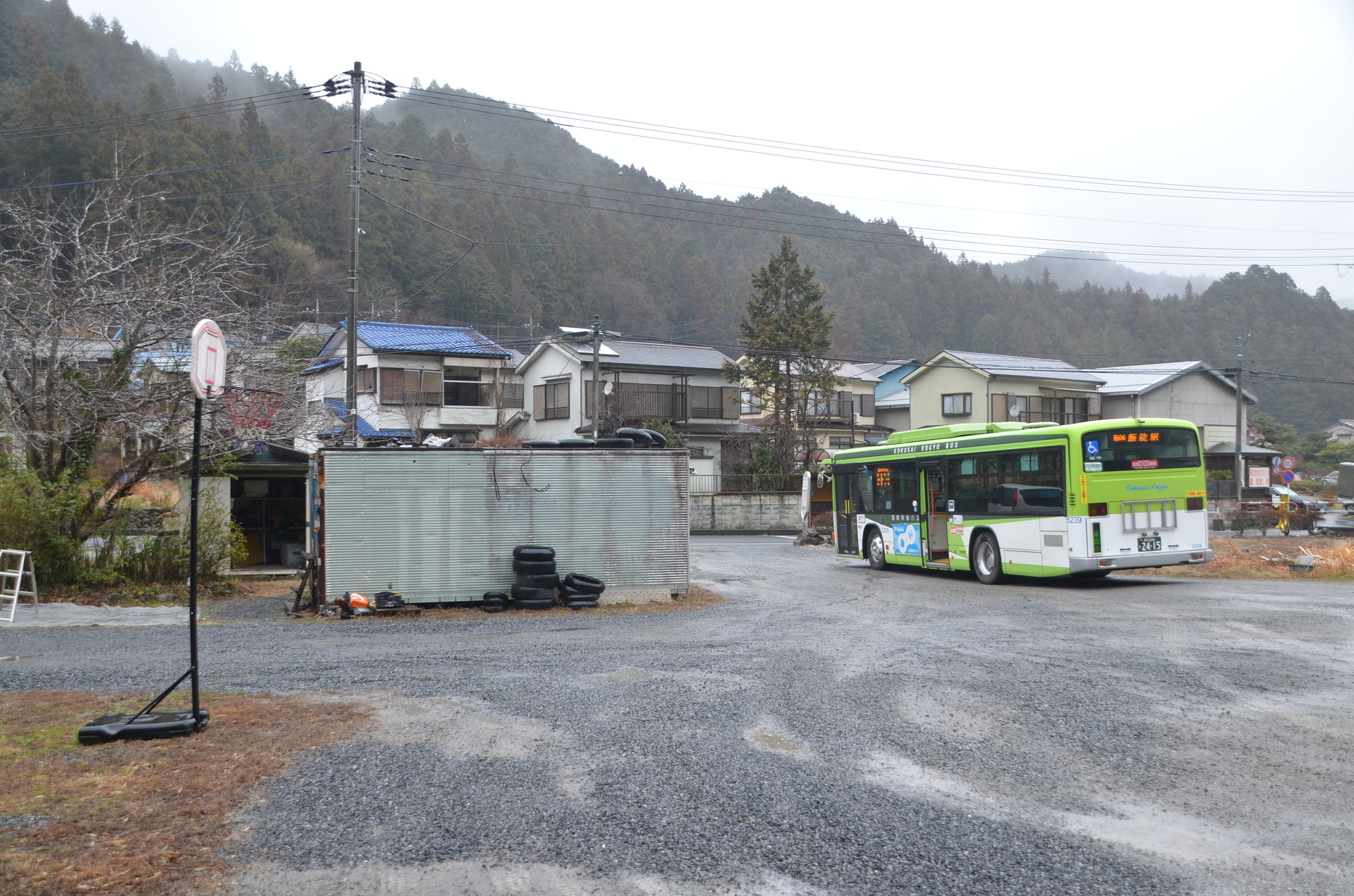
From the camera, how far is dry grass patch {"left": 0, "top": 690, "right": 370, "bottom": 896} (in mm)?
3998

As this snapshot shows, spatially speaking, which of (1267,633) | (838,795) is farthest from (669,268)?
(838,795)

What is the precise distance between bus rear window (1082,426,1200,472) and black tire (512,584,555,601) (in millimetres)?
8892

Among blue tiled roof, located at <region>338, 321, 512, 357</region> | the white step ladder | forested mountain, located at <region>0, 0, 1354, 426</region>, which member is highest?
forested mountain, located at <region>0, 0, 1354, 426</region>

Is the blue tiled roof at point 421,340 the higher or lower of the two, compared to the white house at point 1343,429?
higher

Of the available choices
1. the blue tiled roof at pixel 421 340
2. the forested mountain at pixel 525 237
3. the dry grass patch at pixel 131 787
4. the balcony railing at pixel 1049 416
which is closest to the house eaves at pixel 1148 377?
the balcony railing at pixel 1049 416

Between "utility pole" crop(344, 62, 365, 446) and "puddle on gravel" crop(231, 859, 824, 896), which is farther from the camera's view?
"utility pole" crop(344, 62, 365, 446)

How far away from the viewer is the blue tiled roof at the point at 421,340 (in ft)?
136

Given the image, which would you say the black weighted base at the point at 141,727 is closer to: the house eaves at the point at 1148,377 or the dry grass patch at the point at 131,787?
the dry grass patch at the point at 131,787

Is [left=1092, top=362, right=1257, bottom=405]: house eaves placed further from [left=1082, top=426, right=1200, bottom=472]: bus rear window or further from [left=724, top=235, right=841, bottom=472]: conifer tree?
[left=1082, top=426, right=1200, bottom=472]: bus rear window

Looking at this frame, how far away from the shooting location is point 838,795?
203 inches

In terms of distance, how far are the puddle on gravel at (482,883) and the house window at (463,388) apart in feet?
131

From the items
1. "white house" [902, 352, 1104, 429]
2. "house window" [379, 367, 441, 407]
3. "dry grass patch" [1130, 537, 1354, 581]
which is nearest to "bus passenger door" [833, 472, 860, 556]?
"dry grass patch" [1130, 537, 1354, 581]

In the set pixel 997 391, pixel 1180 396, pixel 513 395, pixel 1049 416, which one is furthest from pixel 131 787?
pixel 1180 396

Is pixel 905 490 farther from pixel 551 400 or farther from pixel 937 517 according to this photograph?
pixel 551 400
